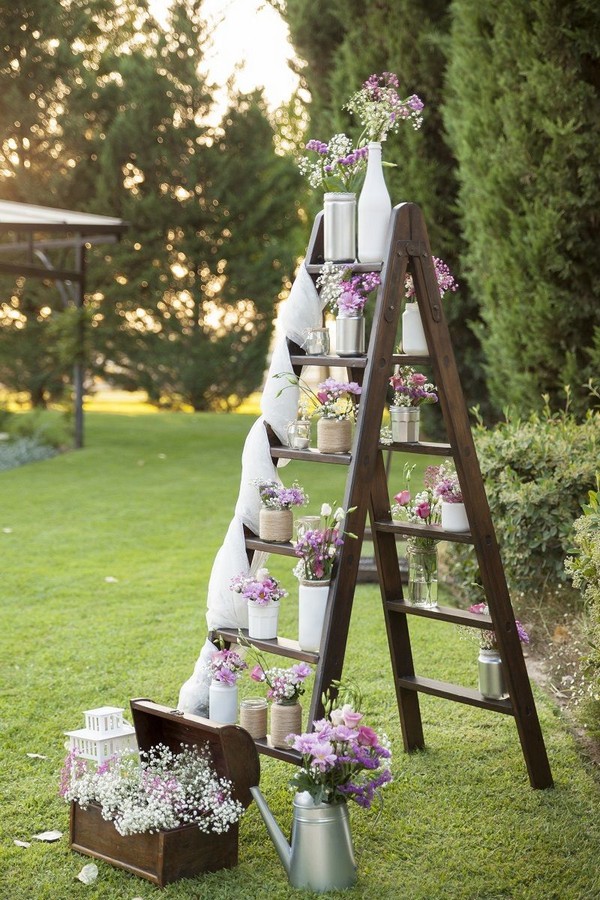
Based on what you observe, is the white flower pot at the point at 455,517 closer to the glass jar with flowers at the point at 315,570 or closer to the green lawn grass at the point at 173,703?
the glass jar with flowers at the point at 315,570

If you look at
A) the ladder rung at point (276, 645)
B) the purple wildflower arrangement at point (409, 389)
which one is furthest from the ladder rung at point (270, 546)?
the purple wildflower arrangement at point (409, 389)

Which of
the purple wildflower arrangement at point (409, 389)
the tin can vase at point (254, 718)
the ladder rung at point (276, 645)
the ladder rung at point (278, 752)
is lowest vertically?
the ladder rung at point (278, 752)

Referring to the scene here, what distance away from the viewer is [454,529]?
3.56m

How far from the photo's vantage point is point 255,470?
357 cm

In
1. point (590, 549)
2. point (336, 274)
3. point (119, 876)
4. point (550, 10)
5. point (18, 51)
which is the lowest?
point (119, 876)

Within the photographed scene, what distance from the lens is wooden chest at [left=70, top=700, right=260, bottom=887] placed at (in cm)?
300

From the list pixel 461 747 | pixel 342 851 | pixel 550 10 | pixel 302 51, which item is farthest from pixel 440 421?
pixel 342 851

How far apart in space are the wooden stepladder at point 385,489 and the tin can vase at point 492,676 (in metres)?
0.04

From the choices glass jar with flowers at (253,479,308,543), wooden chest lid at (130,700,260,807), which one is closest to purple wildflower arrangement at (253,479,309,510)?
glass jar with flowers at (253,479,308,543)

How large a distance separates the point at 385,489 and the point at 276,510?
515 mm

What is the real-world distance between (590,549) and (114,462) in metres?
8.75

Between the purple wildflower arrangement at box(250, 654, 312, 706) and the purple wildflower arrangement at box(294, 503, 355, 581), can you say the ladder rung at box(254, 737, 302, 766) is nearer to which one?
the purple wildflower arrangement at box(250, 654, 312, 706)

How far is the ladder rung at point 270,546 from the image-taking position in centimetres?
338

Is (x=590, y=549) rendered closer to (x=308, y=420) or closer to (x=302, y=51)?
(x=308, y=420)
